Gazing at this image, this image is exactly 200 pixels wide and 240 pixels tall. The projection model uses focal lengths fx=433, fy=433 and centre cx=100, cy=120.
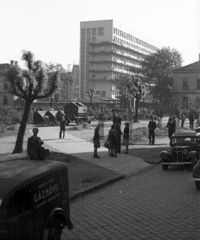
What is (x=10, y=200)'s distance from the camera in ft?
17.0

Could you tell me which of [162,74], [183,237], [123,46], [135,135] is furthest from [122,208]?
[123,46]

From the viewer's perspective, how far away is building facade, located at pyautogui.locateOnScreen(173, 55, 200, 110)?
74938 millimetres

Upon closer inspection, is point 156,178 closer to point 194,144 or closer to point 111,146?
point 194,144

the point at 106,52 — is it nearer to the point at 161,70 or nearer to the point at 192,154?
the point at 161,70

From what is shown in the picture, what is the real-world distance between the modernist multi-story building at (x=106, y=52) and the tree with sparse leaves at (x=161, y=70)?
184 inches

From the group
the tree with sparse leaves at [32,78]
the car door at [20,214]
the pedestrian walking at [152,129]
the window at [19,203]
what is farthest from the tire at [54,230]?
the pedestrian walking at [152,129]

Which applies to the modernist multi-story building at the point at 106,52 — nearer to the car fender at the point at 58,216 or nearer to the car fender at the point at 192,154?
the car fender at the point at 192,154

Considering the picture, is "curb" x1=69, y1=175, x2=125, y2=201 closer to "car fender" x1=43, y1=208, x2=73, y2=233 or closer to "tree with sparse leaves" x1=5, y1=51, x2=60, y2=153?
"car fender" x1=43, y1=208, x2=73, y2=233

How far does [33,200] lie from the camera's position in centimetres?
559

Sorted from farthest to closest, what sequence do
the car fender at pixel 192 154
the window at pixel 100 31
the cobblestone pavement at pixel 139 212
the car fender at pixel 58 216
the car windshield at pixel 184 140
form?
the window at pixel 100 31 → the car windshield at pixel 184 140 → the car fender at pixel 192 154 → the cobblestone pavement at pixel 139 212 → the car fender at pixel 58 216

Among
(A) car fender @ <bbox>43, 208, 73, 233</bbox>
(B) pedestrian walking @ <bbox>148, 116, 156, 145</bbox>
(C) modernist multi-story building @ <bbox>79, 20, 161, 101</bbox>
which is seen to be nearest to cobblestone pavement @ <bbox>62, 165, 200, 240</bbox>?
(A) car fender @ <bbox>43, 208, 73, 233</bbox>

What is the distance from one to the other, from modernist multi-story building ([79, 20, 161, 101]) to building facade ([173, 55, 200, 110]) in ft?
Result: 55.5

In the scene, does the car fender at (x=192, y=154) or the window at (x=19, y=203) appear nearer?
the window at (x=19, y=203)

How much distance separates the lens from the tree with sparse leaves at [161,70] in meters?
89.2
